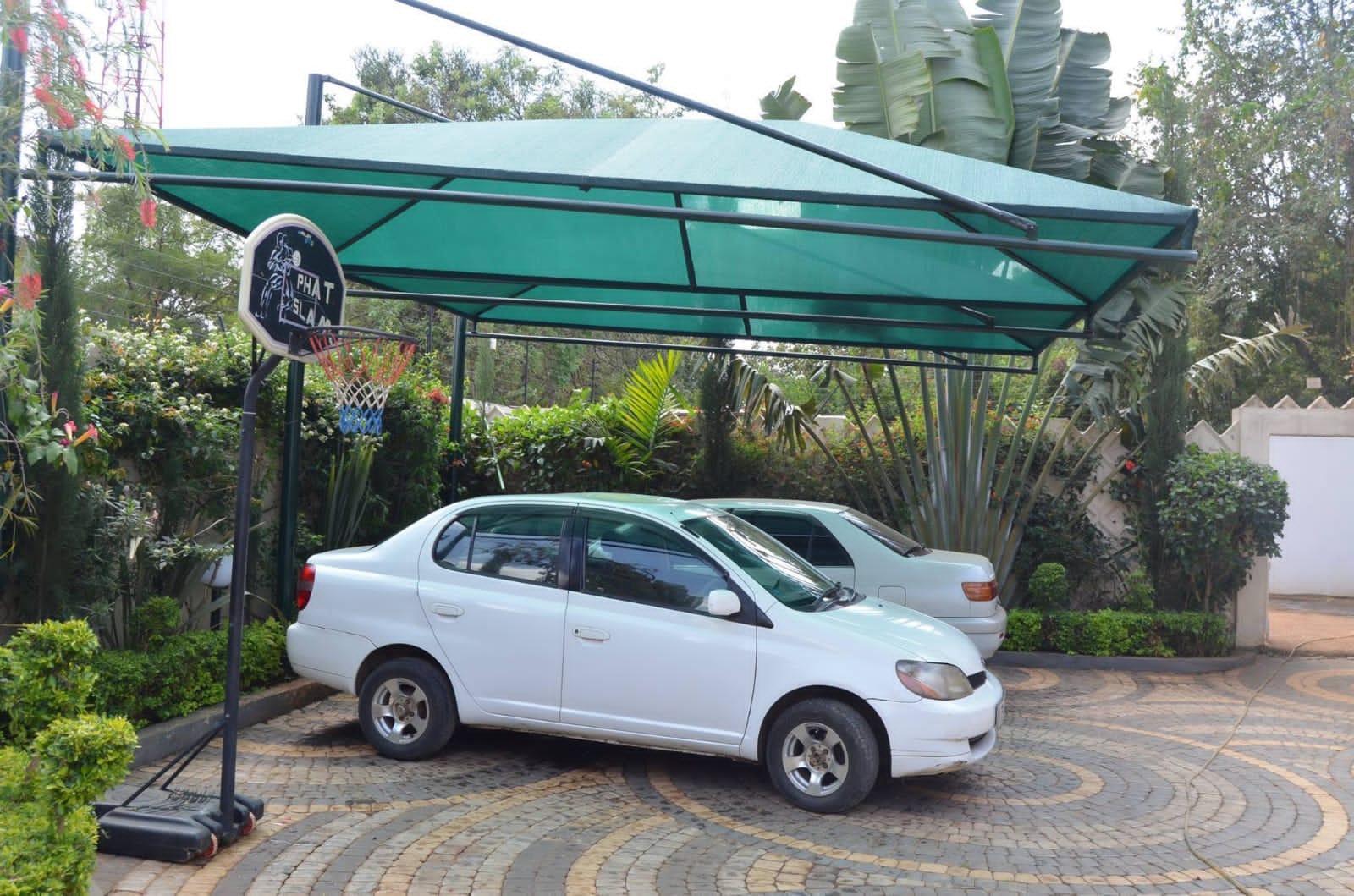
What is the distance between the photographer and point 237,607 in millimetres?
5293

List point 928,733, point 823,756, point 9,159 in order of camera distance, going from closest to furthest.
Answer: point 9,159
point 928,733
point 823,756

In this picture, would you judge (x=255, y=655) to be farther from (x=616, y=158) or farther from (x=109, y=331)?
(x=616, y=158)

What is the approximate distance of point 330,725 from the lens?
791 cm

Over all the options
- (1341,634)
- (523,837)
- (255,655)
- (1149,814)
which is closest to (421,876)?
(523,837)

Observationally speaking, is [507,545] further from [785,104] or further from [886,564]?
[785,104]

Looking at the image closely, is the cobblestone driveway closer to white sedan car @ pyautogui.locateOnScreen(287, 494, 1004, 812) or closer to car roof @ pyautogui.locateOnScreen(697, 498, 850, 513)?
white sedan car @ pyautogui.locateOnScreen(287, 494, 1004, 812)

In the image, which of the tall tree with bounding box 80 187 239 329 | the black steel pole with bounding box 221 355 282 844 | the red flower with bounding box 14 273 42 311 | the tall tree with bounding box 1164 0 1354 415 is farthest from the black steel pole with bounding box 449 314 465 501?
the tall tree with bounding box 1164 0 1354 415

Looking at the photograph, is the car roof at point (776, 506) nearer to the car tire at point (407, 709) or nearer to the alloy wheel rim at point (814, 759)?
the car tire at point (407, 709)

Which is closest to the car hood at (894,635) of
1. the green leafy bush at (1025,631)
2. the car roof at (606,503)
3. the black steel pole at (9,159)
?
the car roof at (606,503)

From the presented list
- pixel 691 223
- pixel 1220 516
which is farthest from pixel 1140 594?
pixel 691 223

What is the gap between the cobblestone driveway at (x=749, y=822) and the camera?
5168 millimetres

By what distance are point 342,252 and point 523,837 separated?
5.03 meters

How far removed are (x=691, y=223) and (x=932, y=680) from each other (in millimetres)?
3447

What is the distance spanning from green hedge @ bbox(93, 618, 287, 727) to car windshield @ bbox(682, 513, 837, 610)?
9.53 feet
